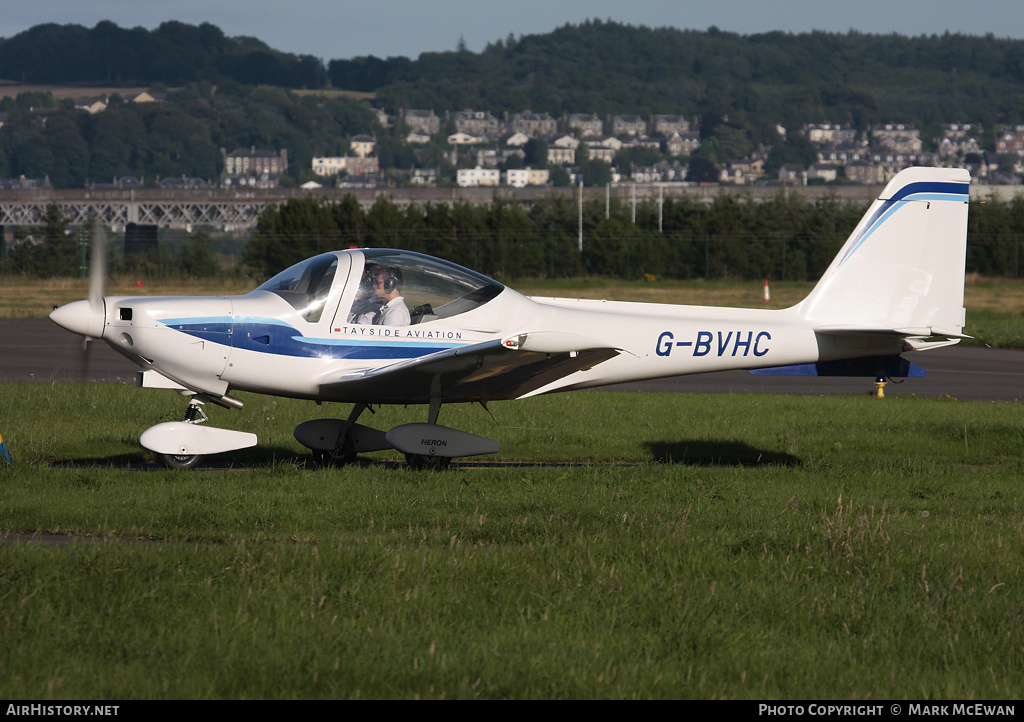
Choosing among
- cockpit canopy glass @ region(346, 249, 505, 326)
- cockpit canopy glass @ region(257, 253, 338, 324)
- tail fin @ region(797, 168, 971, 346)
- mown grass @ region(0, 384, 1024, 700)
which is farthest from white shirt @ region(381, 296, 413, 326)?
tail fin @ region(797, 168, 971, 346)

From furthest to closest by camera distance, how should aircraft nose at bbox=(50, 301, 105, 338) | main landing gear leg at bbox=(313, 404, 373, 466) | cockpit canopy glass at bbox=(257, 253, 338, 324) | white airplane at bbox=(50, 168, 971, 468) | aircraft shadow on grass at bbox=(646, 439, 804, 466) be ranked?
aircraft shadow on grass at bbox=(646, 439, 804, 466)
main landing gear leg at bbox=(313, 404, 373, 466)
cockpit canopy glass at bbox=(257, 253, 338, 324)
white airplane at bbox=(50, 168, 971, 468)
aircraft nose at bbox=(50, 301, 105, 338)

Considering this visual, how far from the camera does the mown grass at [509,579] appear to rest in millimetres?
4512

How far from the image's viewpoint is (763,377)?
18.1 meters

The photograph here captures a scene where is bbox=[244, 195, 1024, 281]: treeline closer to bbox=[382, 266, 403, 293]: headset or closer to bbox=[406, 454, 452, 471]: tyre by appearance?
bbox=[382, 266, 403, 293]: headset

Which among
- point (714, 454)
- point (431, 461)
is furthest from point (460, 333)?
point (714, 454)

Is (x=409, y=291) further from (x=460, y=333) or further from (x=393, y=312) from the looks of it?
(x=460, y=333)

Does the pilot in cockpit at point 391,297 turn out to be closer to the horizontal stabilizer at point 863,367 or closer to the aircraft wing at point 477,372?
the aircraft wing at point 477,372

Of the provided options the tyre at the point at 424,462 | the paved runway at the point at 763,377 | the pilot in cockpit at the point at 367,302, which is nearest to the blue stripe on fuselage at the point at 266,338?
the pilot in cockpit at the point at 367,302

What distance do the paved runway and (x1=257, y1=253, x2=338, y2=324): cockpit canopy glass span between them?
5772mm

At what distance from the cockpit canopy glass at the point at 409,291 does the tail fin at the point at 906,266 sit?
338cm

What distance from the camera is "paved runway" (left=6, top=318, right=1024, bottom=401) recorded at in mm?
16172

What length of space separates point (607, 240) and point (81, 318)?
37770 mm
